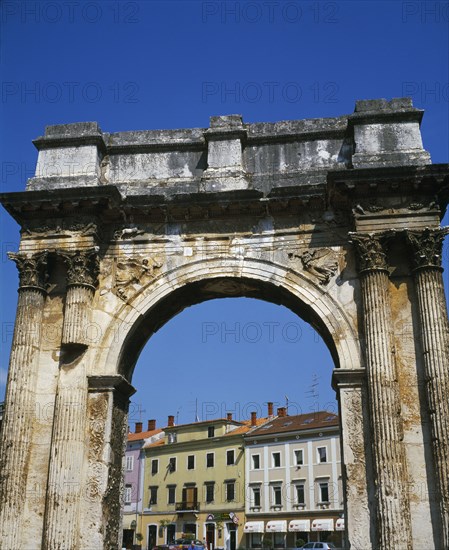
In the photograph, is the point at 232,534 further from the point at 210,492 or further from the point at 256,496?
the point at 256,496

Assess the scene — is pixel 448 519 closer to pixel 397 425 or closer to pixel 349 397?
pixel 397 425

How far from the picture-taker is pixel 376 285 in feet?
34.6

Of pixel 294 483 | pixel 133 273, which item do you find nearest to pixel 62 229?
pixel 133 273

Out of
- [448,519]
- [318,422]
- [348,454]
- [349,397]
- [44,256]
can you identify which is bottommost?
[448,519]

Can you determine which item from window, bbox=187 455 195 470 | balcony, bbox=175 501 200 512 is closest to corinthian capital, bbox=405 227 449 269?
balcony, bbox=175 501 200 512

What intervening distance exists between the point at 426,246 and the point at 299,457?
27.9 m

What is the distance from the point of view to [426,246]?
10.7 metres

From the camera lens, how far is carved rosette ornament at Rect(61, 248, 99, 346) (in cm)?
1099

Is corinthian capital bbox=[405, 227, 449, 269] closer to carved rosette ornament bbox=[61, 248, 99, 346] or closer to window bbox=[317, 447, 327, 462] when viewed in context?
carved rosette ornament bbox=[61, 248, 99, 346]

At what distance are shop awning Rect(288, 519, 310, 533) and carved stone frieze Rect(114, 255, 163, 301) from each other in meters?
26.9

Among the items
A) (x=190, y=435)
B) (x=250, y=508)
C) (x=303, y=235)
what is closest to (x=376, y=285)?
(x=303, y=235)

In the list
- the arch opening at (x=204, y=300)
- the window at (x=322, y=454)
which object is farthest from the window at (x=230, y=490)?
the arch opening at (x=204, y=300)

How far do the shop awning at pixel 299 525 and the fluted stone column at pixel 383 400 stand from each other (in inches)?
1070

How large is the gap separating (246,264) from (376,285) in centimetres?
209
